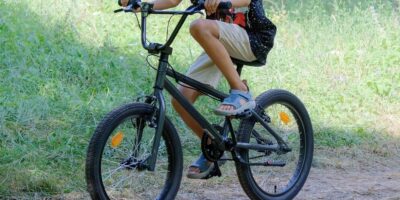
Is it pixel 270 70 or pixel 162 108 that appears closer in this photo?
pixel 162 108

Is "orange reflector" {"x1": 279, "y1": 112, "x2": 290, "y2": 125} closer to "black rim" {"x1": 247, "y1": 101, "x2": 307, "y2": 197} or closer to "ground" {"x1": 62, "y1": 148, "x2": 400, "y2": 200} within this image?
"black rim" {"x1": 247, "y1": 101, "x2": 307, "y2": 197}

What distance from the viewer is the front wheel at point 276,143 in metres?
4.96

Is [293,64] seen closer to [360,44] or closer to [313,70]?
[313,70]

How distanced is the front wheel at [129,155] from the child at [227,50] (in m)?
0.35

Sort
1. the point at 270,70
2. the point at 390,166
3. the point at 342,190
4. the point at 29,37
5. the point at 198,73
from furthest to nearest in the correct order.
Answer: the point at 270,70
the point at 29,37
the point at 390,166
the point at 342,190
the point at 198,73

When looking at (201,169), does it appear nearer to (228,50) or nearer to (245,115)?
(245,115)

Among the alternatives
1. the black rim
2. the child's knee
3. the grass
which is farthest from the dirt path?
the child's knee

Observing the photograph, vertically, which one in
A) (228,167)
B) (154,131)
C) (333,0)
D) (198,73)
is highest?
(333,0)

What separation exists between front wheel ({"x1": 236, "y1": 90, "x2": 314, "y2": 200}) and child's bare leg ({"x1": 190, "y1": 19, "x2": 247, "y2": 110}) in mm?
409

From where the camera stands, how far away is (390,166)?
6.89 meters

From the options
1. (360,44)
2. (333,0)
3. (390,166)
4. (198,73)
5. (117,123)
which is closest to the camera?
(117,123)

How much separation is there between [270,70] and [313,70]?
0.58m

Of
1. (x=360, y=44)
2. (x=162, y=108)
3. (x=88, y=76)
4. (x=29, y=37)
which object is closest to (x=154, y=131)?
(x=162, y=108)

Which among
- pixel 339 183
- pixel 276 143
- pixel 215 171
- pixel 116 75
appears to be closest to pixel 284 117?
pixel 276 143
